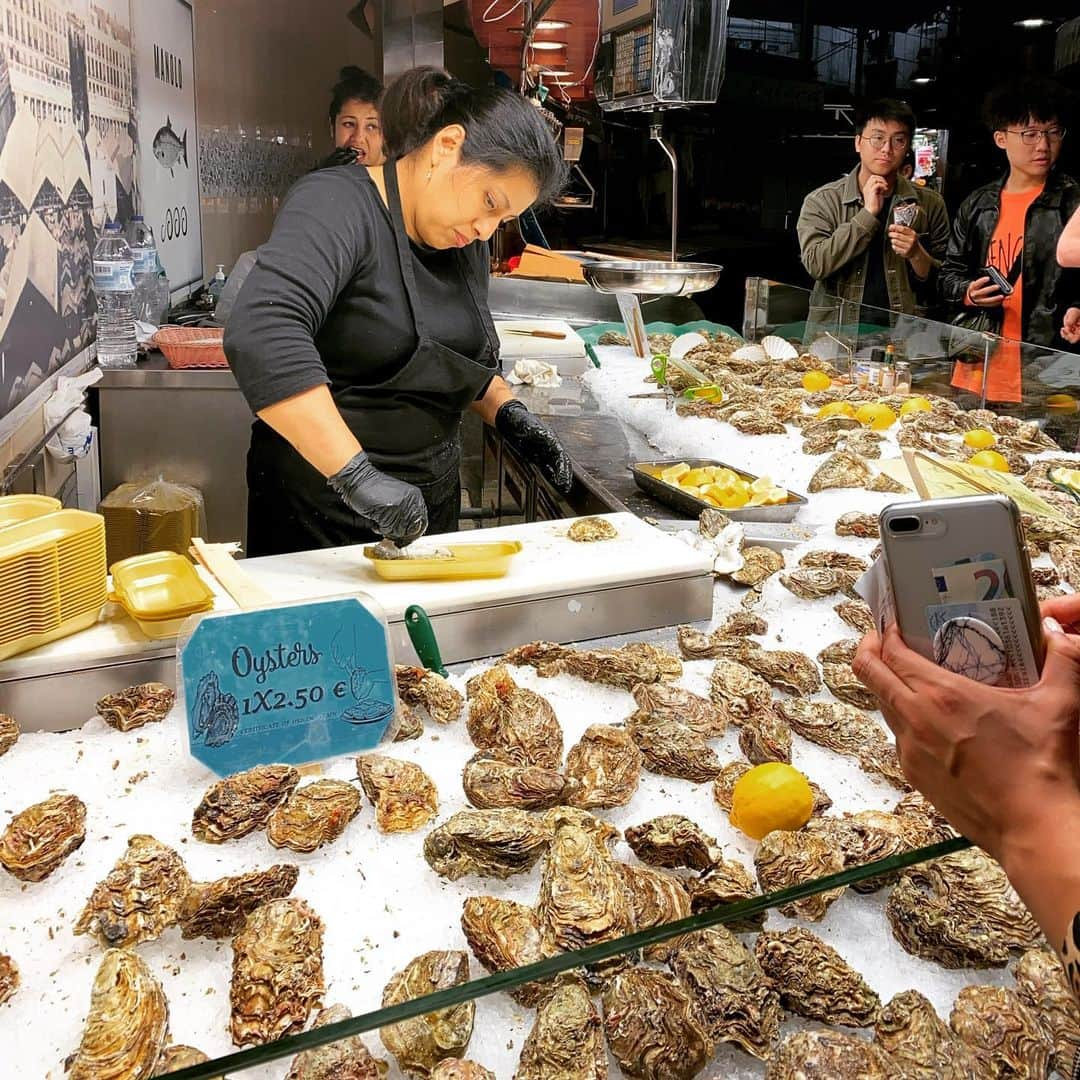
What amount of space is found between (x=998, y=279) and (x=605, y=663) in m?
3.41

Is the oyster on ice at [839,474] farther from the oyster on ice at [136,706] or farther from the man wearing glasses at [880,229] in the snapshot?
the man wearing glasses at [880,229]

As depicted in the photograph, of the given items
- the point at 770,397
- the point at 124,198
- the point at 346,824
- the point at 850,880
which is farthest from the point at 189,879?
the point at 124,198

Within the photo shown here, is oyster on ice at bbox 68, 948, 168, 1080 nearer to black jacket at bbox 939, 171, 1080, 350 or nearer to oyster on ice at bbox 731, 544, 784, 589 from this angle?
oyster on ice at bbox 731, 544, 784, 589

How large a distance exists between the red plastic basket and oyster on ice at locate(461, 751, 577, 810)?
2579 mm

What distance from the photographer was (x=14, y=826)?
88 cm

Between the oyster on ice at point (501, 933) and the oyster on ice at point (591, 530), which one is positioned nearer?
the oyster on ice at point (501, 933)

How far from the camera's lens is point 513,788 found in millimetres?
956

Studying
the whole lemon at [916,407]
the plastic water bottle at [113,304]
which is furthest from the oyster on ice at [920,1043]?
the plastic water bottle at [113,304]

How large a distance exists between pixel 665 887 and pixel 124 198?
389 cm

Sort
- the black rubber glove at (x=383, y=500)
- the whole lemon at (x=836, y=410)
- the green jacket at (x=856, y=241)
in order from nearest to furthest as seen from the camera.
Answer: the black rubber glove at (x=383, y=500) → the whole lemon at (x=836, y=410) → the green jacket at (x=856, y=241)

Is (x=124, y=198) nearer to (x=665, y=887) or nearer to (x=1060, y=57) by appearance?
(x=665, y=887)

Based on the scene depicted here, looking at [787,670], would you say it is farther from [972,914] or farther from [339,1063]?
[339,1063]

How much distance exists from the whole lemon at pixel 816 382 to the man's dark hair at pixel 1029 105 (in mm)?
1814

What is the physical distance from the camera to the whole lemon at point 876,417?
2.66 meters
